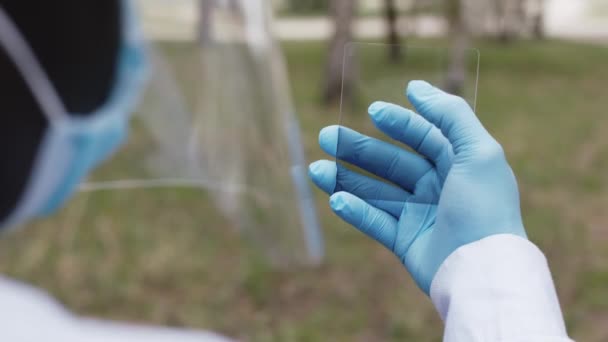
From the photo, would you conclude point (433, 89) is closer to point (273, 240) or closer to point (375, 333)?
point (375, 333)

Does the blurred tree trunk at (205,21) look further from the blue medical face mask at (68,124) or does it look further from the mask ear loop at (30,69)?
the mask ear loop at (30,69)

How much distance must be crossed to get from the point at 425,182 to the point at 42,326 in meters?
0.46

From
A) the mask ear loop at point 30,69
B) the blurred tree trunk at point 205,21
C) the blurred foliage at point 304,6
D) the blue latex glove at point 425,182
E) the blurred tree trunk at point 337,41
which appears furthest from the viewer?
the blurred foliage at point 304,6

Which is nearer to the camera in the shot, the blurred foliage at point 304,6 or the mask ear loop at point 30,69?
the mask ear loop at point 30,69

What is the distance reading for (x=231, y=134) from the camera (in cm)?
242

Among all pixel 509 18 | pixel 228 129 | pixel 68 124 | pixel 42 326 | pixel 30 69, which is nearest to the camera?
pixel 42 326

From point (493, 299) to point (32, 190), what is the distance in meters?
1.32

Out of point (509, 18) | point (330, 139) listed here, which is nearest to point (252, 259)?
point (330, 139)

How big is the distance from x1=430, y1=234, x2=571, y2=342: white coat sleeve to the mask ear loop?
115 cm

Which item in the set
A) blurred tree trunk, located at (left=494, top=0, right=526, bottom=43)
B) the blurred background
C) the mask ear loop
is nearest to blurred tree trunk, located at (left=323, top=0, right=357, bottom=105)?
the blurred background

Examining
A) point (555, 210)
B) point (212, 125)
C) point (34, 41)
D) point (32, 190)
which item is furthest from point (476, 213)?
point (555, 210)

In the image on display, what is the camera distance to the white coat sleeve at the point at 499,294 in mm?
681

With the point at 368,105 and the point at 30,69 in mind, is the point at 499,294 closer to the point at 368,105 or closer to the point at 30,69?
the point at 368,105

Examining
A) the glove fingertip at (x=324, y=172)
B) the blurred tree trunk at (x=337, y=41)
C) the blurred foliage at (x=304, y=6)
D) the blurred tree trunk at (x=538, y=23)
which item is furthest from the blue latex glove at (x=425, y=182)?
the blurred tree trunk at (x=538, y=23)
